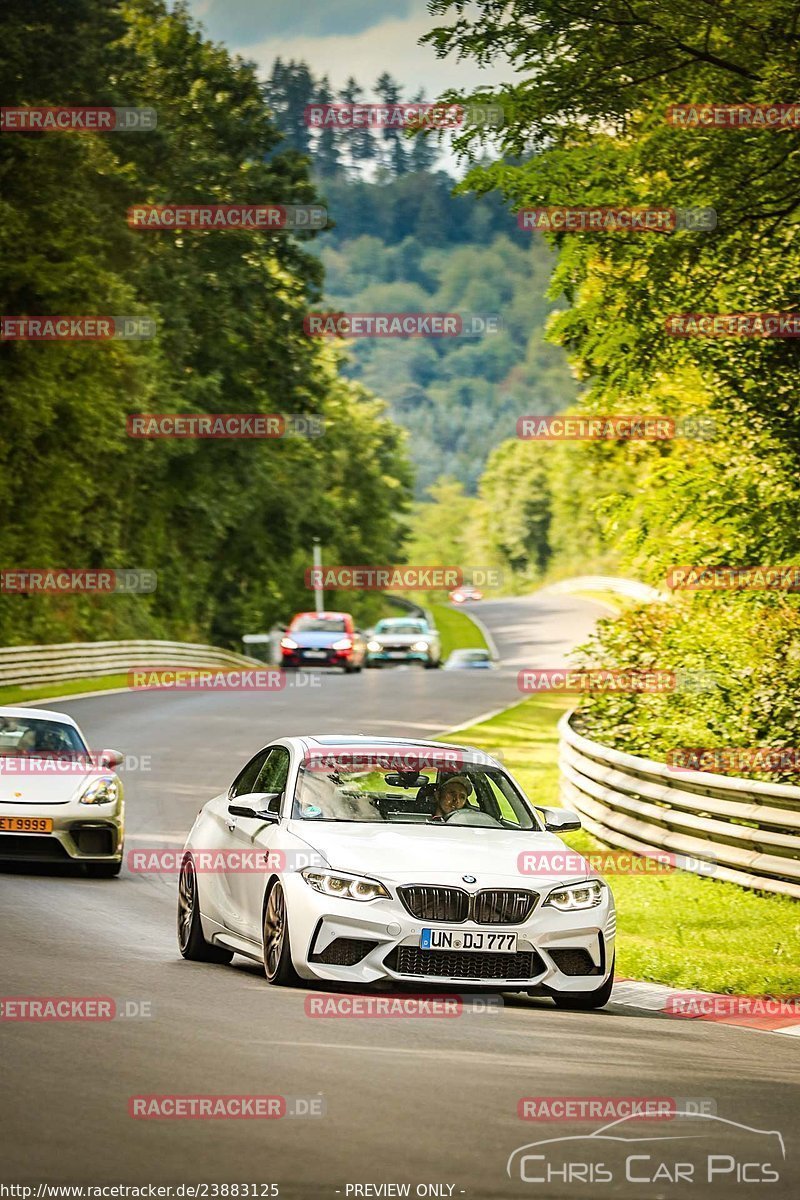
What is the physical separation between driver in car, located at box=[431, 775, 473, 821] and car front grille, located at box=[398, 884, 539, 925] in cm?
116

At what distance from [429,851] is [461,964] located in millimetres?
634

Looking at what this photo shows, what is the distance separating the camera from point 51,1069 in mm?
7395

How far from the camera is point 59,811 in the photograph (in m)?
16.0

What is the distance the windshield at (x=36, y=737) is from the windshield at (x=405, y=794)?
6668mm

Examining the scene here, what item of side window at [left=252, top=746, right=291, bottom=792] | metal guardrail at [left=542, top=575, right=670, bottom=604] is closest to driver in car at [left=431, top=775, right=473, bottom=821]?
side window at [left=252, top=746, right=291, bottom=792]

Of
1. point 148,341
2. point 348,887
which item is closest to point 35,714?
point 348,887

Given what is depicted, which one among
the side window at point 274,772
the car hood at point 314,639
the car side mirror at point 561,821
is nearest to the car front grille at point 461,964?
the car side mirror at point 561,821

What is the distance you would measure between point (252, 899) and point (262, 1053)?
259cm

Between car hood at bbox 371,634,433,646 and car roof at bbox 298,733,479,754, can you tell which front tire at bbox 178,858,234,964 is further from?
car hood at bbox 371,634,433,646

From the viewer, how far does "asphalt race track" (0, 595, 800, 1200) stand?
587cm

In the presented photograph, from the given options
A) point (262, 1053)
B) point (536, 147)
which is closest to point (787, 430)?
point (536, 147)

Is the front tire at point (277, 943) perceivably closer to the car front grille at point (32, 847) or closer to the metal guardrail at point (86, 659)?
the car front grille at point (32, 847)

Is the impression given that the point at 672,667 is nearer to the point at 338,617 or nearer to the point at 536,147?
the point at 536,147

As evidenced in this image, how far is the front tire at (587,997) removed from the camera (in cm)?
990
